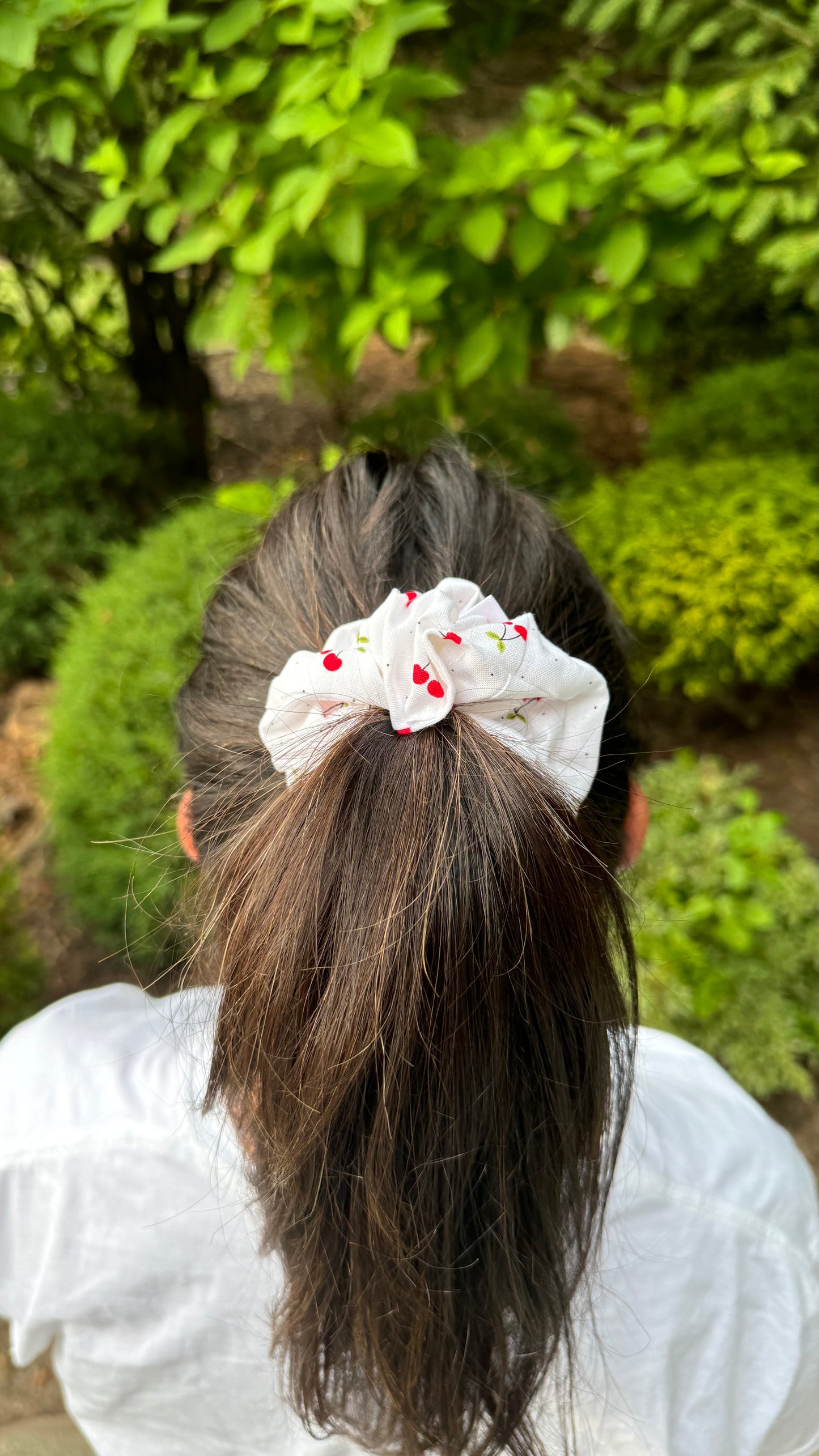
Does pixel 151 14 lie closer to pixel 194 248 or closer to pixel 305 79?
pixel 305 79

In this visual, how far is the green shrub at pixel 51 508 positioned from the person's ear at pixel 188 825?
265cm

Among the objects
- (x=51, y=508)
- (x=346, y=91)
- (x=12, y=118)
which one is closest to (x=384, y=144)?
(x=346, y=91)

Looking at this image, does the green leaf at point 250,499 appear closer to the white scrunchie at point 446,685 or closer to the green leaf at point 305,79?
the green leaf at point 305,79

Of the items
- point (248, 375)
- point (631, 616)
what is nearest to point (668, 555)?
point (631, 616)

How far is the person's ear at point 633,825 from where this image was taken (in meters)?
1.13

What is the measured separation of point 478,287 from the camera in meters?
2.32

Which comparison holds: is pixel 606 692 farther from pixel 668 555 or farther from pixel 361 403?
pixel 361 403

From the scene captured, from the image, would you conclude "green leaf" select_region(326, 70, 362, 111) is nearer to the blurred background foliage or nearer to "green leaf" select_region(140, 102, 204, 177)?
the blurred background foliage

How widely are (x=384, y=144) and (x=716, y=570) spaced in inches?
61.5

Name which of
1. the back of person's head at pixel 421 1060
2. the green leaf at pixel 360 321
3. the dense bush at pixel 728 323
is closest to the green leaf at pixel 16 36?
the green leaf at pixel 360 321

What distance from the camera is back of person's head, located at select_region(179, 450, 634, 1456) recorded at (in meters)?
0.62

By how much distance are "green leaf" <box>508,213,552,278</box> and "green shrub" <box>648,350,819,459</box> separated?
1.51m

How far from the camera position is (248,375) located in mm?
6809

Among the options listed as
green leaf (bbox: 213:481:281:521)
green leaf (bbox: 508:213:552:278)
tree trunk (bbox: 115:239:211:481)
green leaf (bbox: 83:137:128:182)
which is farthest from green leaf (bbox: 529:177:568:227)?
tree trunk (bbox: 115:239:211:481)
